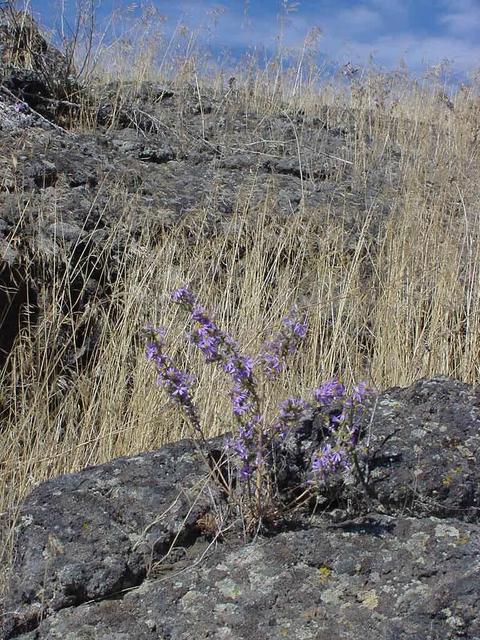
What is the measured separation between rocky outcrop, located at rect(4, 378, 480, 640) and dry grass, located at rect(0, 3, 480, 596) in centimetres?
69

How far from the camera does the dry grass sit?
2.98m

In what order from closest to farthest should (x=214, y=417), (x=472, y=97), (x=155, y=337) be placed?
(x=155, y=337) < (x=214, y=417) < (x=472, y=97)

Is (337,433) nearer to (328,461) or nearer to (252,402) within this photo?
(328,461)

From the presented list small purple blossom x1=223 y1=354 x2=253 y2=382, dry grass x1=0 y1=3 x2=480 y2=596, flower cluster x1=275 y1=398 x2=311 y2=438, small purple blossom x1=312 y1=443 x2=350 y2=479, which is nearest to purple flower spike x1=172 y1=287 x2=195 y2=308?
small purple blossom x1=223 y1=354 x2=253 y2=382

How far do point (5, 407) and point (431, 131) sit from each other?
12.3 ft

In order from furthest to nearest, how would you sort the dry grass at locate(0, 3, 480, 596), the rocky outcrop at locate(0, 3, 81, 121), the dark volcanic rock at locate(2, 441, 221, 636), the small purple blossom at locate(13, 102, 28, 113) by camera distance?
the rocky outcrop at locate(0, 3, 81, 121)
the small purple blossom at locate(13, 102, 28, 113)
the dry grass at locate(0, 3, 480, 596)
the dark volcanic rock at locate(2, 441, 221, 636)

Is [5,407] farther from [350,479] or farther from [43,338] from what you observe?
[350,479]

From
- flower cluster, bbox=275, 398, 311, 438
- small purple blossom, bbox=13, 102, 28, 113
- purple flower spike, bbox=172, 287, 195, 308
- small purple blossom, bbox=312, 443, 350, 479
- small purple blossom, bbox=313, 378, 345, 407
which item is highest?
small purple blossom, bbox=13, 102, 28, 113

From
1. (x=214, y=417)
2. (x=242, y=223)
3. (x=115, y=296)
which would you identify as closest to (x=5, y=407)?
(x=115, y=296)

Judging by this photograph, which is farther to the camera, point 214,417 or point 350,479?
point 214,417

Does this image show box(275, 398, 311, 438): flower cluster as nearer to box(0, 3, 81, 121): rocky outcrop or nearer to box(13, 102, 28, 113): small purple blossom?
box(13, 102, 28, 113): small purple blossom

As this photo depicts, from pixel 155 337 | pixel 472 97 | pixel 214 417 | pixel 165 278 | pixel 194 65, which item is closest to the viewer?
pixel 155 337

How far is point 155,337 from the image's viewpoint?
78.6 inches

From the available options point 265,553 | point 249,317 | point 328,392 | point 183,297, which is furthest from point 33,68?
point 265,553
